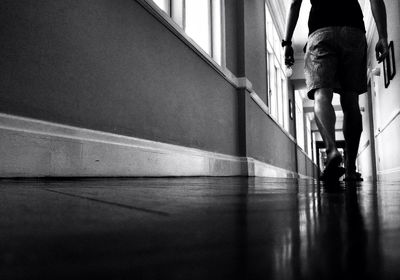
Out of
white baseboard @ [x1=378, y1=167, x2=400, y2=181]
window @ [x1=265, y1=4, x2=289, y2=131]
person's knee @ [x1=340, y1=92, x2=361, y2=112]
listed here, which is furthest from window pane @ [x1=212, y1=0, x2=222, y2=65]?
window @ [x1=265, y1=4, x2=289, y2=131]

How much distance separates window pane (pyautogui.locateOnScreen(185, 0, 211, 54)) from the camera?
3.54 m

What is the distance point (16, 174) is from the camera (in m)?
1.36

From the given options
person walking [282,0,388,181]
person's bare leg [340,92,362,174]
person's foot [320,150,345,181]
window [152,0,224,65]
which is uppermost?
window [152,0,224,65]

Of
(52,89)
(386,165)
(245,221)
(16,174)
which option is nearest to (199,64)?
(52,89)

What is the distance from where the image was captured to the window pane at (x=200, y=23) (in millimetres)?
3543

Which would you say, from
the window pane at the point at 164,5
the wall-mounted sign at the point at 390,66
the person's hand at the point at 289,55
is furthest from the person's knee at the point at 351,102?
the wall-mounted sign at the point at 390,66

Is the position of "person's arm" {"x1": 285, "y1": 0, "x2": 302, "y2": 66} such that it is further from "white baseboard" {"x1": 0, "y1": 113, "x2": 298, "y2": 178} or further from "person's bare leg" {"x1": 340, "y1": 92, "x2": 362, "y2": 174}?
"white baseboard" {"x1": 0, "y1": 113, "x2": 298, "y2": 178}

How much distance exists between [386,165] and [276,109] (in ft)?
7.87

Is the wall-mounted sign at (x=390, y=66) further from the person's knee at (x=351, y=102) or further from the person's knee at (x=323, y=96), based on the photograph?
the person's knee at (x=323, y=96)

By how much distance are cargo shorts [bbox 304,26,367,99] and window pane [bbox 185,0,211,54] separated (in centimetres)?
156

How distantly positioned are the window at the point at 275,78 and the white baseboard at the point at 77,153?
448 centimetres

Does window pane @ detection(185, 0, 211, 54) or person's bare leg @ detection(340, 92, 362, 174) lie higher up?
window pane @ detection(185, 0, 211, 54)

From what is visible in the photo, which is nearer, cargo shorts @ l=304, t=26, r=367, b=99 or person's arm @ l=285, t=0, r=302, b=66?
cargo shorts @ l=304, t=26, r=367, b=99

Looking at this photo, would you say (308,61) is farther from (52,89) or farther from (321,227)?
(321,227)
